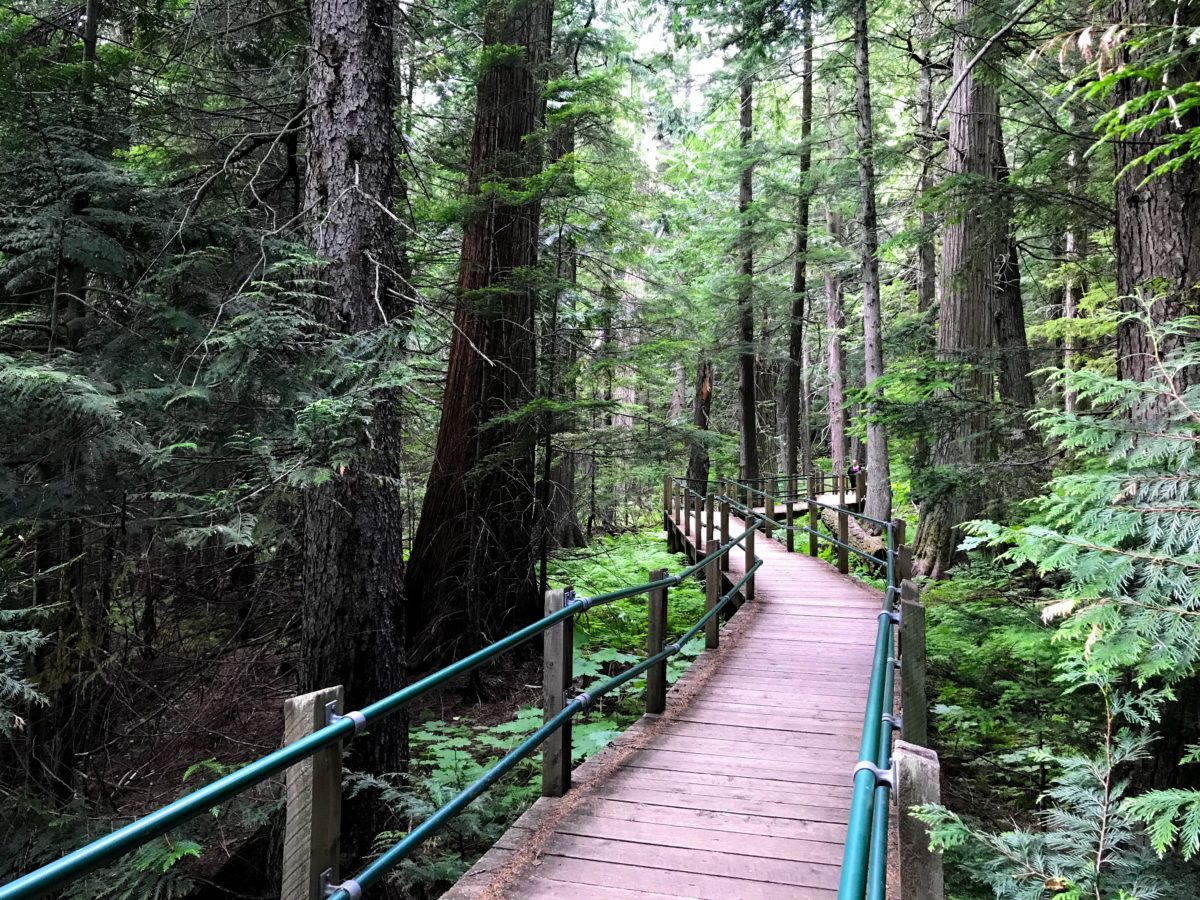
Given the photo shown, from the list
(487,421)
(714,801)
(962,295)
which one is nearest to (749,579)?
(487,421)

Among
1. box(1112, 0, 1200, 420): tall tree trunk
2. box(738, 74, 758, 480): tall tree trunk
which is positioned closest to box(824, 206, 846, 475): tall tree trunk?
box(738, 74, 758, 480): tall tree trunk

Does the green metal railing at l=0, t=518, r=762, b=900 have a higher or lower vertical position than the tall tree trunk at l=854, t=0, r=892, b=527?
lower

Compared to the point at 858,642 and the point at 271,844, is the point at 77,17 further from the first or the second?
the point at 858,642

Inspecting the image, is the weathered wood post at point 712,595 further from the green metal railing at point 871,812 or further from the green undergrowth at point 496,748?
the green metal railing at point 871,812

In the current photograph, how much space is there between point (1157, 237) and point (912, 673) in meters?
3.13

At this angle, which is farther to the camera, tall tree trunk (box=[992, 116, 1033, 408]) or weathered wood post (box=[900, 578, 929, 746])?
tall tree trunk (box=[992, 116, 1033, 408])

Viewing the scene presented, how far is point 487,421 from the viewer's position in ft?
26.0

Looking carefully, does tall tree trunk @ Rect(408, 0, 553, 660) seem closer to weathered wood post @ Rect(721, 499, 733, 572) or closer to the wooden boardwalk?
the wooden boardwalk

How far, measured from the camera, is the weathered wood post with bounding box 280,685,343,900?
6.81ft

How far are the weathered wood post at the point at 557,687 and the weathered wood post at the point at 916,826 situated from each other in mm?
2129

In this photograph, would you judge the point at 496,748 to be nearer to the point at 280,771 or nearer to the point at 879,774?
the point at 280,771

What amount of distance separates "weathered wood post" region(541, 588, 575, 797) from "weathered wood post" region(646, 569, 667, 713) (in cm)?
144

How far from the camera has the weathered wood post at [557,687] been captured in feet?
11.9

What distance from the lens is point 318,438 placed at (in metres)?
4.01
